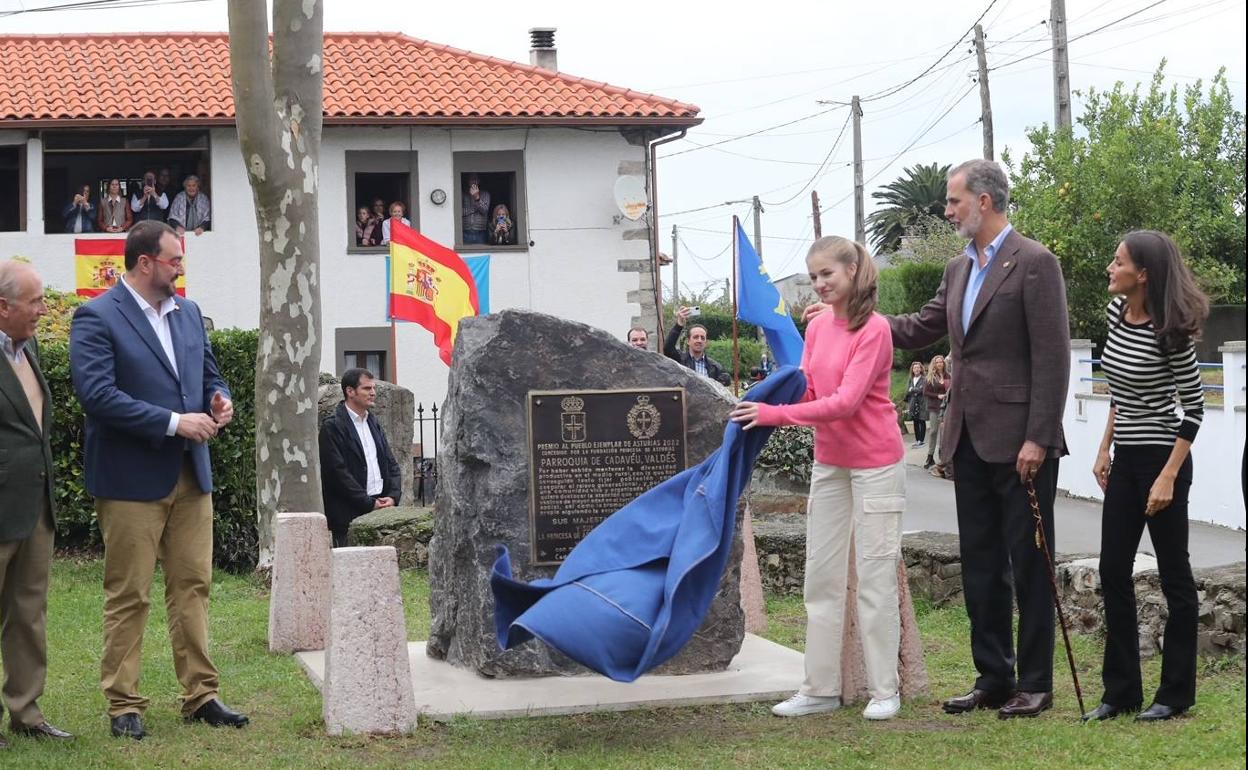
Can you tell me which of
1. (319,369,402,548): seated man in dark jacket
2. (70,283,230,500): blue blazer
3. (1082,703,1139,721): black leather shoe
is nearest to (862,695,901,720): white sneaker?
(1082,703,1139,721): black leather shoe

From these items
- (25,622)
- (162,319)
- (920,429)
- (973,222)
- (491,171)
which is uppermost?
(491,171)

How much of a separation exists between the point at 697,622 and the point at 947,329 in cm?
167

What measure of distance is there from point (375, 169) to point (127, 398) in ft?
65.2

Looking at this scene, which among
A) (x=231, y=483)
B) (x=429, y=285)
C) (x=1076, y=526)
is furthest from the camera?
(x=429, y=285)

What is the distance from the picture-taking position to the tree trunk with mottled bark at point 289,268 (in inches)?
441

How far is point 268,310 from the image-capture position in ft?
37.4

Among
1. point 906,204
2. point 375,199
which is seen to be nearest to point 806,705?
point 375,199

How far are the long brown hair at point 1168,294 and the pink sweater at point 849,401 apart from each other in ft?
3.38

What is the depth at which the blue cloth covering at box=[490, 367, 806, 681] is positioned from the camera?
597 cm

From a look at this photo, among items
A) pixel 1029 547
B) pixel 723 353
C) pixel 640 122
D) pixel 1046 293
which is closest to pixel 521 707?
pixel 1029 547

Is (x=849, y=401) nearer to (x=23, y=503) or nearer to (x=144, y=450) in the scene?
(x=144, y=450)

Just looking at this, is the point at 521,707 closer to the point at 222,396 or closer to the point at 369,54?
the point at 222,396

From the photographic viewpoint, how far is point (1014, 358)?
633 centimetres

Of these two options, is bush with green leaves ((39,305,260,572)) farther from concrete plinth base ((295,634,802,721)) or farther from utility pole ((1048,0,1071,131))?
utility pole ((1048,0,1071,131))
